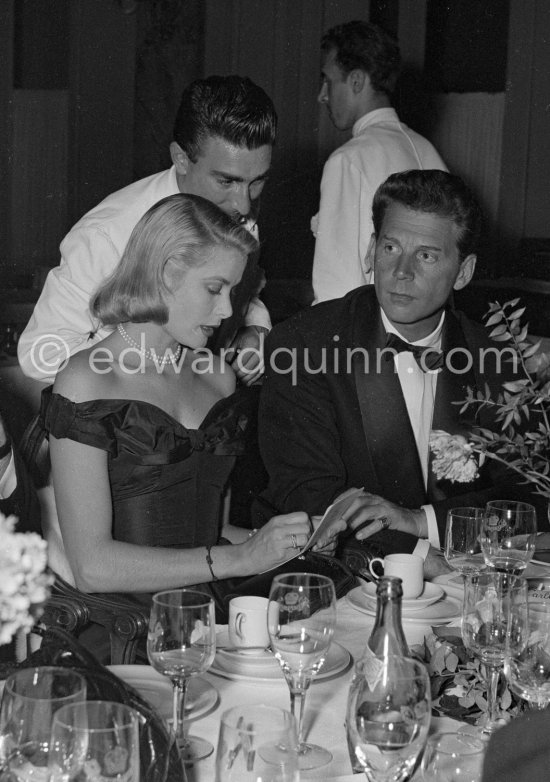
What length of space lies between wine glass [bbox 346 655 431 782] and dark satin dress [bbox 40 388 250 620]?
1049mm

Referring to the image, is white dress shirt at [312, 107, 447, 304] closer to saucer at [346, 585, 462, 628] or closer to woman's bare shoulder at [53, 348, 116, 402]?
woman's bare shoulder at [53, 348, 116, 402]

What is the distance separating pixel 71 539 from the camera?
2043mm

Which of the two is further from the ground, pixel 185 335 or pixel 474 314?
pixel 185 335

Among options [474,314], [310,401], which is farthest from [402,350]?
[474,314]

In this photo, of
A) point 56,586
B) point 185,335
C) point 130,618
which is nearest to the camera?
point 130,618

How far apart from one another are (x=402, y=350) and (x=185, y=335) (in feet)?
2.28

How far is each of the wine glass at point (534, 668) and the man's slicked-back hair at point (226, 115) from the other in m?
1.81

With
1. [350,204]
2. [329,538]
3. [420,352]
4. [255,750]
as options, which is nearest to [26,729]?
[255,750]

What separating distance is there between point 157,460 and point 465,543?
0.70m

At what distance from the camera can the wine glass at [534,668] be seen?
1248 millimetres

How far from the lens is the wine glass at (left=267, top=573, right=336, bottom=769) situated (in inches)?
50.4

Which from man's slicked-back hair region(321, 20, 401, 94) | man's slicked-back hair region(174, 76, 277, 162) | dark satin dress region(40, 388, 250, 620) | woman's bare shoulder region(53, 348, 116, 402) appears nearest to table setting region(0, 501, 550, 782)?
dark satin dress region(40, 388, 250, 620)

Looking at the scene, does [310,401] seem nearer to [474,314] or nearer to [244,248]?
[244,248]

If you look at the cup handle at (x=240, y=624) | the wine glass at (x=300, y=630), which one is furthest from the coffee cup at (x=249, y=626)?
the wine glass at (x=300, y=630)
